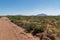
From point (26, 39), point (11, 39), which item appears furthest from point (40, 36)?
point (11, 39)

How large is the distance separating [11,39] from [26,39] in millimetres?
1275

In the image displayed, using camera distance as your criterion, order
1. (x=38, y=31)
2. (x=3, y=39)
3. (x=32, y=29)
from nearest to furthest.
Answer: (x=3, y=39)
(x=38, y=31)
(x=32, y=29)

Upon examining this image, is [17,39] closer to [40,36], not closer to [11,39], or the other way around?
[11,39]

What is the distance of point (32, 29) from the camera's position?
19969 mm

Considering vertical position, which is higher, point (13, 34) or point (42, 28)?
point (42, 28)

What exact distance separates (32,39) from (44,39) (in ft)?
3.48

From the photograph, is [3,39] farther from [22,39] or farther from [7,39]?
[22,39]

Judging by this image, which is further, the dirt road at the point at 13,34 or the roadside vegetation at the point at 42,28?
the roadside vegetation at the point at 42,28

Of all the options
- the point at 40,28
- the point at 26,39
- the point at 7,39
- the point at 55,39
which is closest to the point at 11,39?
the point at 7,39

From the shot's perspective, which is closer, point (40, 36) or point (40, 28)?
point (40, 36)

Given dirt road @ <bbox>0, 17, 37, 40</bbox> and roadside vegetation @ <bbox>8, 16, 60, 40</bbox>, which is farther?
roadside vegetation @ <bbox>8, 16, 60, 40</bbox>

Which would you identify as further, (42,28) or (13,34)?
(42,28)

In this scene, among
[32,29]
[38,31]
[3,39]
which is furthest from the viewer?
[32,29]

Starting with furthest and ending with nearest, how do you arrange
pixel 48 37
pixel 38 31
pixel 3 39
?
1. pixel 38 31
2. pixel 48 37
3. pixel 3 39
